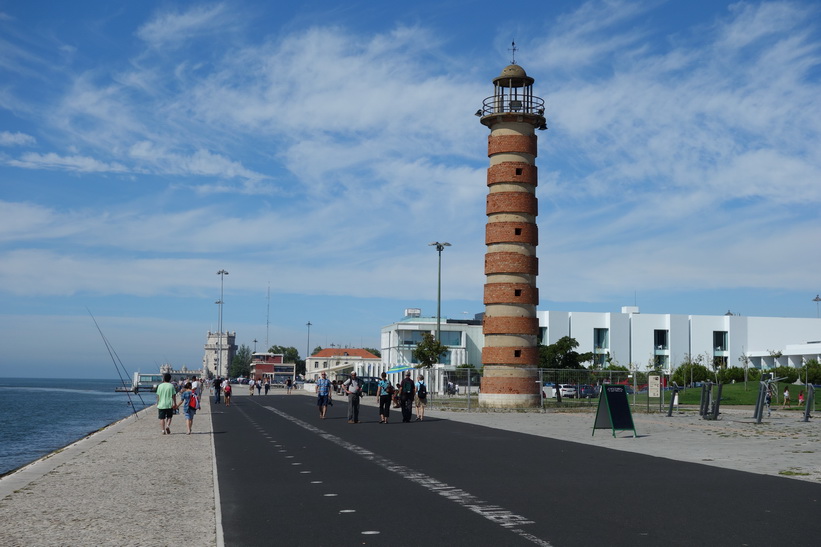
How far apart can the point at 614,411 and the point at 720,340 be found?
3297 inches

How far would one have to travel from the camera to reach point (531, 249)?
42125mm

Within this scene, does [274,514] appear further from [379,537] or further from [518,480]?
[518,480]

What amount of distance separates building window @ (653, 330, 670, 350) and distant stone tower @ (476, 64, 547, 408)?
2409 inches

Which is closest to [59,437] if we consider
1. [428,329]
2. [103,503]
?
[103,503]

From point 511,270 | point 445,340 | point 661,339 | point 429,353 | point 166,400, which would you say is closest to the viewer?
point 166,400

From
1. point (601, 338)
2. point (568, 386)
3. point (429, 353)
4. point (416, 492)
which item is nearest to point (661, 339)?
point (601, 338)

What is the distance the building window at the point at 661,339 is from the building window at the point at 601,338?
20.0ft

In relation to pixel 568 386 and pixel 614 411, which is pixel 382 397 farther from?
pixel 568 386

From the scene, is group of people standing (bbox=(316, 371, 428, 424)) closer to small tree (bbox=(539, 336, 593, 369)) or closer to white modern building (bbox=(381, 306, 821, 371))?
small tree (bbox=(539, 336, 593, 369))

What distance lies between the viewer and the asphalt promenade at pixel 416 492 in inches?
340

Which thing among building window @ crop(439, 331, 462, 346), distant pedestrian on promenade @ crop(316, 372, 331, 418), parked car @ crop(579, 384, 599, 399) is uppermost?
building window @ crop(439, 331, 462, 346)

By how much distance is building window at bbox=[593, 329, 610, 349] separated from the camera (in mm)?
97750

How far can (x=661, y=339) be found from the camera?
99000mm

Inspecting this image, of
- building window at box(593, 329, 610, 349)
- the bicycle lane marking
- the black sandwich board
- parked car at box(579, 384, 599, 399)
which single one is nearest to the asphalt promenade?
the bicycle lane marking
